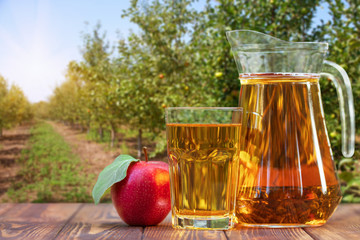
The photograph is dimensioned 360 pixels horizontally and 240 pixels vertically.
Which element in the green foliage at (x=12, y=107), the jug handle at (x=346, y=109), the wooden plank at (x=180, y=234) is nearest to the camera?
the wooden plank at (x=180, y=234)

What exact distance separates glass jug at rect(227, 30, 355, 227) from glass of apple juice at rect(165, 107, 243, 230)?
1.2 inches

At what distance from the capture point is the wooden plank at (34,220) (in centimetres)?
57

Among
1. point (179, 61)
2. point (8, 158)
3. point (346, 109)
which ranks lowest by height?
point (8, 158)

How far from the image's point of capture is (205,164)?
61 centimetres

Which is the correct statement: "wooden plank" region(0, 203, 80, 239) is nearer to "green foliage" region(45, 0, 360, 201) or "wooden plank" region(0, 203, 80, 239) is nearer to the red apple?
the red apple

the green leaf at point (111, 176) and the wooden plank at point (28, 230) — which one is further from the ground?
the green leaf at point (111, 176)

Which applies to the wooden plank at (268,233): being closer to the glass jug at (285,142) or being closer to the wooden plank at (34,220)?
the glass jug at (285,142)

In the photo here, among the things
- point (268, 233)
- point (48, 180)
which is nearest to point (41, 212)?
point (268, 233)

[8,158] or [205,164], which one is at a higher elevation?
[205,164]

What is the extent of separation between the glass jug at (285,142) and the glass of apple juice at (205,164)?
30mm

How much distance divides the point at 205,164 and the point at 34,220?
43cm

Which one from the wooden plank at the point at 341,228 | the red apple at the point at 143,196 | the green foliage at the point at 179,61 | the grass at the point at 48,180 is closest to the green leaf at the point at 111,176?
the red apple at the point at 143,196

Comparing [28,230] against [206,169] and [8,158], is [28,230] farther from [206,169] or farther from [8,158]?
[8,158]

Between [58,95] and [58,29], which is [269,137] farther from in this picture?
[58,95]
